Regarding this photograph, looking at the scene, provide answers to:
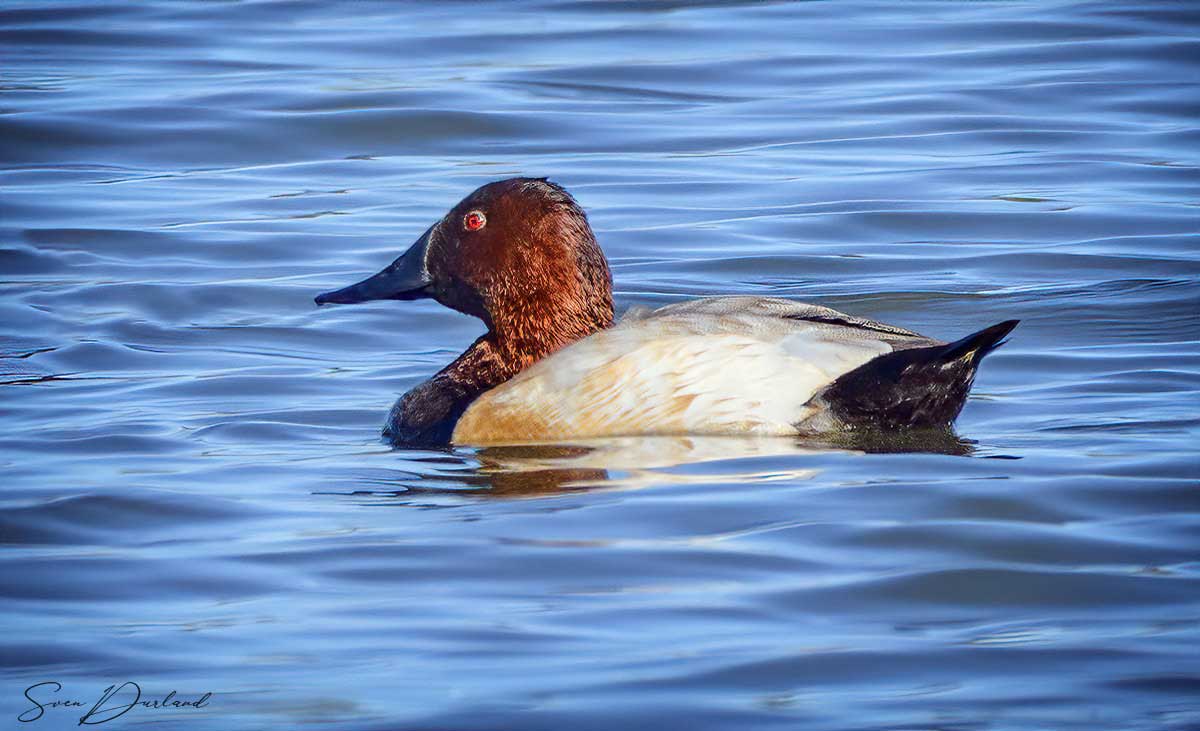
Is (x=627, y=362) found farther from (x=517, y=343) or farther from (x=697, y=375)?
(x=517, y=343)

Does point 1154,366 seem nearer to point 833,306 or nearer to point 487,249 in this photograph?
point 833,306

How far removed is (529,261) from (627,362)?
0.90 m

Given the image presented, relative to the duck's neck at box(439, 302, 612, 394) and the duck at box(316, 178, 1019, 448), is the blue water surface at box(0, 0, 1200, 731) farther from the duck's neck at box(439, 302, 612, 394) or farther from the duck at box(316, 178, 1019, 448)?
the duck's neck at box(439, 302, 612, 394)

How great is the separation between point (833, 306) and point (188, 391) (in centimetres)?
318

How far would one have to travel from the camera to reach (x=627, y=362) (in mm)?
6613

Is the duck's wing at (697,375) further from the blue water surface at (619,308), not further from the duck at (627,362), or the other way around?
the blue water surface at (619,308)

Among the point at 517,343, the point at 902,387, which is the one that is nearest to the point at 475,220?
the point at 517,343

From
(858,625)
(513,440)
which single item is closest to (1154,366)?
(513,440)

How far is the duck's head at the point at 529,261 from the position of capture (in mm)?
7309
